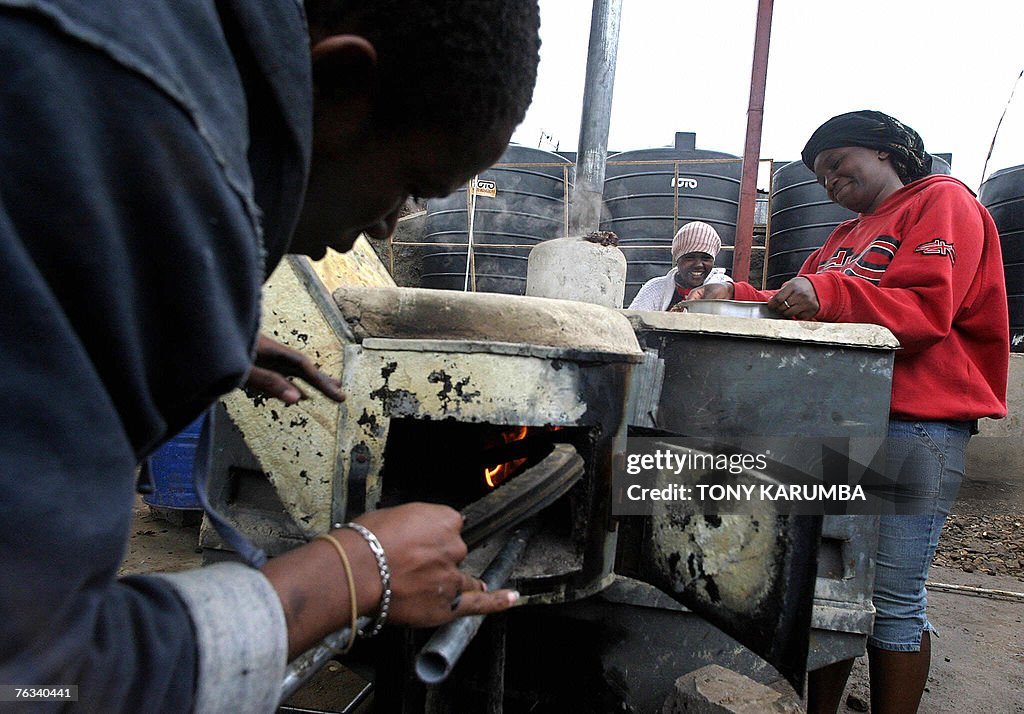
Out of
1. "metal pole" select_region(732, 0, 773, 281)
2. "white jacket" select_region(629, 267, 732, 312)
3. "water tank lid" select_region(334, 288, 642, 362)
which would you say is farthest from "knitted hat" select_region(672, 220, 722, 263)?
"water tank lid" select_region(334, 288, 642, 362)

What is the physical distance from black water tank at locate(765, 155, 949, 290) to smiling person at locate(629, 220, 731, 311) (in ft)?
8.32

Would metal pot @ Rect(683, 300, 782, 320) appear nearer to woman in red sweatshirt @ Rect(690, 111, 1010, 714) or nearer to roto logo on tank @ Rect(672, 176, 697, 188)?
woman in red sweatshirt @ Rect(690, 111, 1010, 714)

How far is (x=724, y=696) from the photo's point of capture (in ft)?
6.07

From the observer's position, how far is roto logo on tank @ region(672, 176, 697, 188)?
23.9 feet

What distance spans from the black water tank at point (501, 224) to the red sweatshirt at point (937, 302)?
17.2ft

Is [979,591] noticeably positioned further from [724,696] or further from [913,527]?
[724,696]

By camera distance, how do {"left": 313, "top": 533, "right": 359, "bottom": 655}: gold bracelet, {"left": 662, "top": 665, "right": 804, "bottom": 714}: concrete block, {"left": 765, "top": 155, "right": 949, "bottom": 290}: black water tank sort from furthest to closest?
{"left": 765, "top": 155, "right": 949, "bottom": 290}: black water tank < {"left": 662, "top": 665, "right": 804, "bottom": 714}: concrete block < {"left": 313, "top": 533, "right": 359, "bottom": 655}: gold bracelet

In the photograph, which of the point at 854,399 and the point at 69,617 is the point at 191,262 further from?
the point at 854,399

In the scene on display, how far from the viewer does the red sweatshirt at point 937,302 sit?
194 centimetres

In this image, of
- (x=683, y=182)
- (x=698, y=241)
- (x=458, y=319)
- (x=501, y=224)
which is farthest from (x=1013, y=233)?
(x=458, y=319)

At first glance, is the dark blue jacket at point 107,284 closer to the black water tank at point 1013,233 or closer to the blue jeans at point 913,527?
the blue jeans at point 913,527

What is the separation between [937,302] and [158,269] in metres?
2.09

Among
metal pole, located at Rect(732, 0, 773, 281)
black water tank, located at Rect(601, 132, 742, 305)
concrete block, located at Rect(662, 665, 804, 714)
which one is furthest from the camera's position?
black water tank, located at Rect(601, 132, 742, 305)

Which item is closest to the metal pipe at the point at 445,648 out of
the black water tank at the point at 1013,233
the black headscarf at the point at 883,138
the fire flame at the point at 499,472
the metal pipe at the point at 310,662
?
the metal pipe at the point at 310,662
